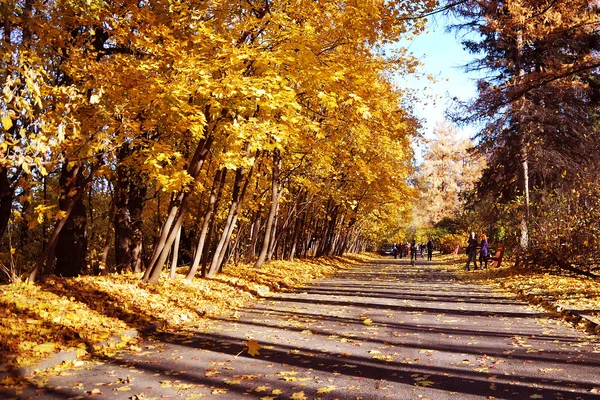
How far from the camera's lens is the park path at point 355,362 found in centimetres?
562

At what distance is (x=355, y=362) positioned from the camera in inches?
277

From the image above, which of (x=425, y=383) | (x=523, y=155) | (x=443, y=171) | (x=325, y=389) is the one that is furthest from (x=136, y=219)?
(x=443, y=171)

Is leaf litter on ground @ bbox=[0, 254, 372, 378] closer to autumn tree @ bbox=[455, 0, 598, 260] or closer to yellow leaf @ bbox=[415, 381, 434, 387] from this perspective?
yellow leaf @ bbox=[415, 381, 434, 387]

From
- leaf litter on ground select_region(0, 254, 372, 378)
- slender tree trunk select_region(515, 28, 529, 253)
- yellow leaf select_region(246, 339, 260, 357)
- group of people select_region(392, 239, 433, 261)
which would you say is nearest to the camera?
leaf litter on ground select_region(0, 254, 372, 378)

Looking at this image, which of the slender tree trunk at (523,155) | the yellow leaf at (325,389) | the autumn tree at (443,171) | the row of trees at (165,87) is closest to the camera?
the yellow leaf at (325,389)

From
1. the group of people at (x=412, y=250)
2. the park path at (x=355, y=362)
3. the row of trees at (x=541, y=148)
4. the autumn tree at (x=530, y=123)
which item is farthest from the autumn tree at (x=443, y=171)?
the park path at (x=355, y=362)

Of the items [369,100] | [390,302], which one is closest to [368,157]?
[369,100]

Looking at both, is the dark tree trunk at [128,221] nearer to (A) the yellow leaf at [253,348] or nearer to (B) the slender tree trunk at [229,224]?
(B) the slender tree trunk at [229,224]

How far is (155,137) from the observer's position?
48.8 ft

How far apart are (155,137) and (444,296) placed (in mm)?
9061

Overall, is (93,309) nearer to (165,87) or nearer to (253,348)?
(253,348)

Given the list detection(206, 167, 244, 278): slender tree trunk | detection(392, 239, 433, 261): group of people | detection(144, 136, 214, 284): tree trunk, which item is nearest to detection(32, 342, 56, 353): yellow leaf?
detection(144, 136, 214, 284): tree trunk

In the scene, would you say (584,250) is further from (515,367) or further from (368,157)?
(368,157)

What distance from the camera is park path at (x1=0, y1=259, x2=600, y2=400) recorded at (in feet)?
18.4
